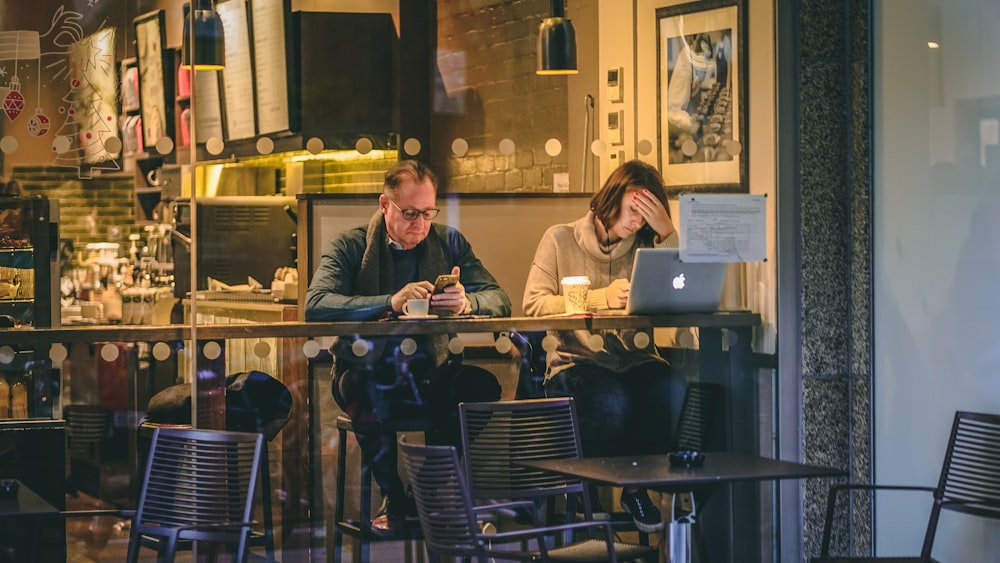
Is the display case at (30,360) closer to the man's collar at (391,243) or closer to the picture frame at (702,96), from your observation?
the man's collar at (391,243)

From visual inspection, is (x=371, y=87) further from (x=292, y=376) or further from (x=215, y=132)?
(x=292, y=376)

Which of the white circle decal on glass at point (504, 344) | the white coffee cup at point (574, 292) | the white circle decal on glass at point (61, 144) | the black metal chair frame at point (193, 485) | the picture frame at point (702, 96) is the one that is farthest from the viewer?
the picture frame at point (702, 96)

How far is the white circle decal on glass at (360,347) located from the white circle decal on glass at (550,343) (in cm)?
69

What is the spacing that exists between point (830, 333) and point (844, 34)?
Result: 1216 mm

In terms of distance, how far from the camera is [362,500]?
17.6 feet

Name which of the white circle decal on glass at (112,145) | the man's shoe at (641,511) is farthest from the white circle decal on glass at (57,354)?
the man's shoe at (641,511)

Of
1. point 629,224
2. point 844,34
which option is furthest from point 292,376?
point 844,34

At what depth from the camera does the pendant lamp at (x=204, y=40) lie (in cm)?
527

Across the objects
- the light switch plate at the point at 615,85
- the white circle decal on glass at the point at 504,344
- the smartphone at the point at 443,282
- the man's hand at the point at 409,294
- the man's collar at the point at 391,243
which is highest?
the light switch plate at the point at 615,85

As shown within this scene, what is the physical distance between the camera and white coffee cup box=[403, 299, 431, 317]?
17.5 ft

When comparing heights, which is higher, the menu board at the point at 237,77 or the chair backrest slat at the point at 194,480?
the menu board at the point at 237,77

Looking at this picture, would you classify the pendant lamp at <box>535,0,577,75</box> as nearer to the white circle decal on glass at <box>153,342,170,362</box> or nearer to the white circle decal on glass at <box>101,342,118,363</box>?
the white circle decal on glass at <box>153,342,170,362</box>

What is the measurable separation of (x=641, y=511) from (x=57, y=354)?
7.55 feet

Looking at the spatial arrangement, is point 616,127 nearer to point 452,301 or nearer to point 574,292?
point 574,292
